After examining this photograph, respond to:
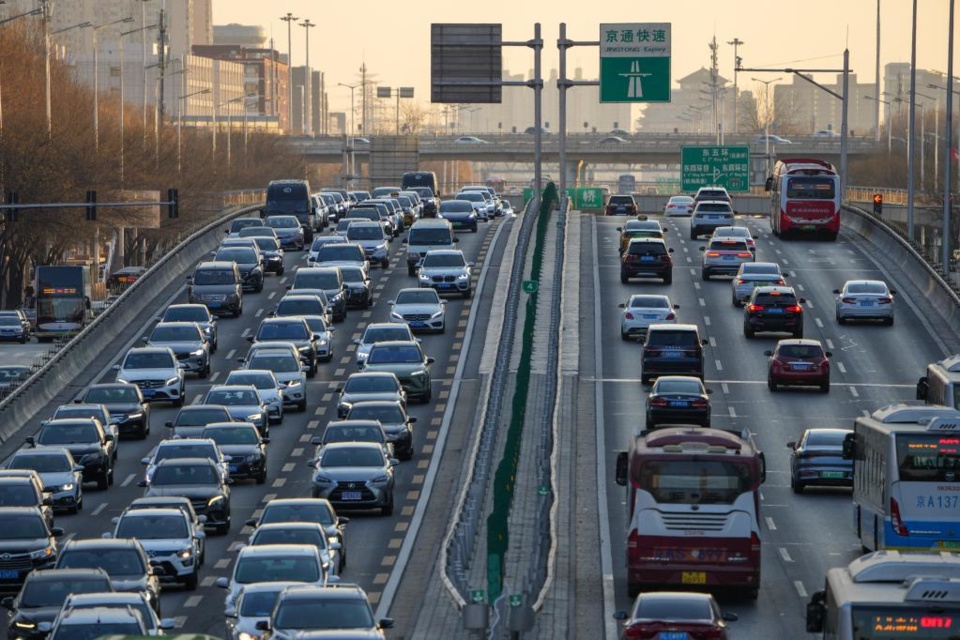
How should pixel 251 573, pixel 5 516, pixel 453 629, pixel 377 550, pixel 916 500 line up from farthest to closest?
pixel 377 550 → pixel 5 516 → pixel 916 500 → pixel 251 573 → pixel 453 629

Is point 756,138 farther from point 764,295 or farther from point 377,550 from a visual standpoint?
point 377,550

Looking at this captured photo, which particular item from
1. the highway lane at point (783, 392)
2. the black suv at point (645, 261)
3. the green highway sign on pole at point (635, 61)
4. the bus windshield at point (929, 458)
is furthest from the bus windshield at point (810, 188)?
the bus windshield at point (929, 458)

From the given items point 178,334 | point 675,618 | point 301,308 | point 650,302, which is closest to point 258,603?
point 675,618

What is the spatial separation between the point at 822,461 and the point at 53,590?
17.9m

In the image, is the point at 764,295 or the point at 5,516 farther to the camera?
the point at 764,295

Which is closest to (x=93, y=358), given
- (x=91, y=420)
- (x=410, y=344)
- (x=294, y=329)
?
(x=294, y=329)

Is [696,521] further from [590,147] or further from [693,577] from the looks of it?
Result: [590,147]

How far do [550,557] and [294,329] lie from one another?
1036 inches

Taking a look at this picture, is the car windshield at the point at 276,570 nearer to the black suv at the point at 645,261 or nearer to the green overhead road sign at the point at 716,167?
the black suv at the point at 645,261

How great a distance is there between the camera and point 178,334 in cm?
5712

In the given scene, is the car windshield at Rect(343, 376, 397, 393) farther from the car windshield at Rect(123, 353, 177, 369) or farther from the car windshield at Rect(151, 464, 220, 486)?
the car windshield at Rect(151, 464, 220, 486)

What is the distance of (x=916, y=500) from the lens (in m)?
32.0

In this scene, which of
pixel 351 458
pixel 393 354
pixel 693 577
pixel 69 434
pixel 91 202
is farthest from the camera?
pixel 91 202

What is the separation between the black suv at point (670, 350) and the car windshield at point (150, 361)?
11.8 meters
